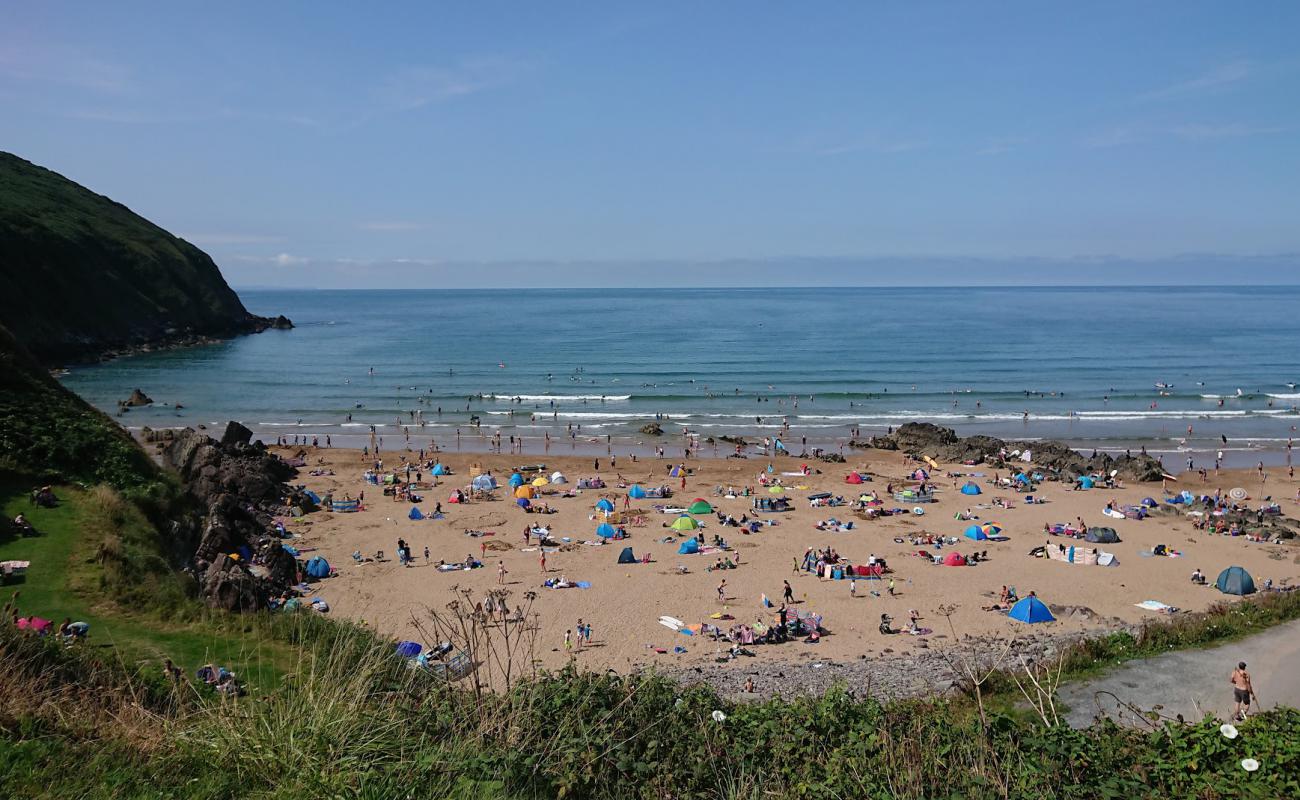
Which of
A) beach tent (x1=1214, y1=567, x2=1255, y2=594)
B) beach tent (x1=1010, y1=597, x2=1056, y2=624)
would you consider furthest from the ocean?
beach tent (x1=1010, y1=597, x2=1056, y2=624)

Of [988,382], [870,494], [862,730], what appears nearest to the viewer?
[862,730]

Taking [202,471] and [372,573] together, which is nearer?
[372,573]

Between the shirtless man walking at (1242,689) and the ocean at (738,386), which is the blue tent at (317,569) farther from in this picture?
the shirtless man walking at (1242,689)

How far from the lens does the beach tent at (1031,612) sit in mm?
20344

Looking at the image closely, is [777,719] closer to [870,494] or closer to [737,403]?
[870,494]

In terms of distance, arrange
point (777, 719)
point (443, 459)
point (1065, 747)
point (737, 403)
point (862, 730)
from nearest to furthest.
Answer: point (1065, 747), point (862, 730), point (777, 719), point (443, 459), point (737, 403)

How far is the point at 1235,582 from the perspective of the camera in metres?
22.1

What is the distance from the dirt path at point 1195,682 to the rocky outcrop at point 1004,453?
2281cm

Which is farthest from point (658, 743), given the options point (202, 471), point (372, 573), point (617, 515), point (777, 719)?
point (202, 471)

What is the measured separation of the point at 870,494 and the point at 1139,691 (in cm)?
2054

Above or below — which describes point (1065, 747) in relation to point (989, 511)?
above

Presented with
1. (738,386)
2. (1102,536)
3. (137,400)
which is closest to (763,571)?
(1102,536)

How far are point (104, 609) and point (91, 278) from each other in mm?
85442

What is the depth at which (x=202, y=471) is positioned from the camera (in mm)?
28500
